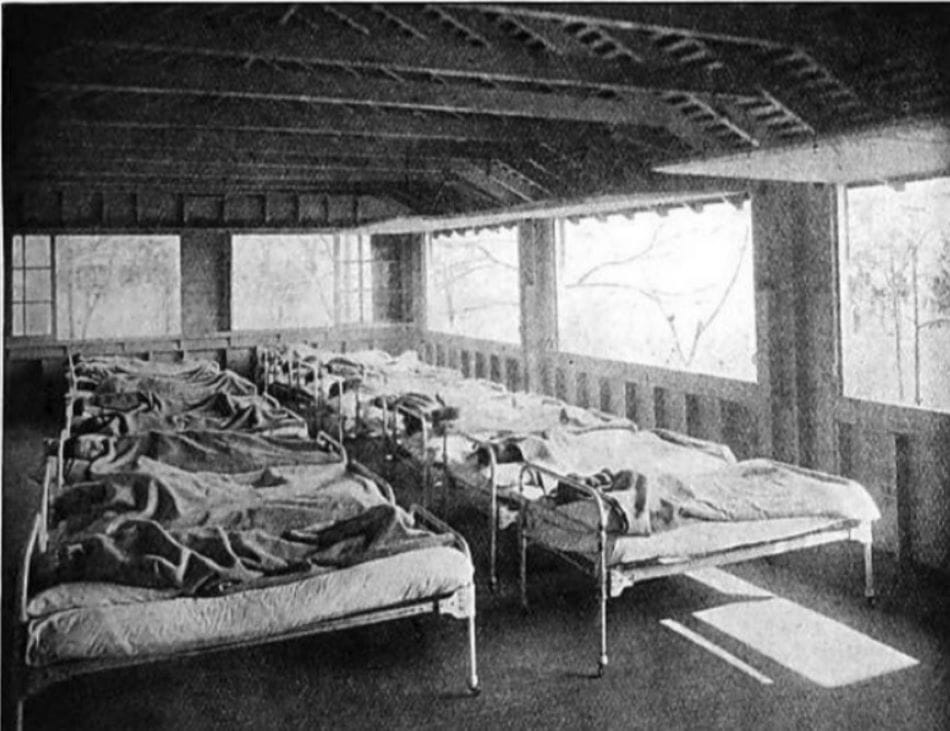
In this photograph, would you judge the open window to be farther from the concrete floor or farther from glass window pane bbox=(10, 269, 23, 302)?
the concrete floor

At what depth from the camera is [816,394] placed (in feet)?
17.7

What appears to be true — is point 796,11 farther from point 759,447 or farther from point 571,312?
point 571,312

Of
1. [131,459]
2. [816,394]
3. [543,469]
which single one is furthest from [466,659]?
[816,394]

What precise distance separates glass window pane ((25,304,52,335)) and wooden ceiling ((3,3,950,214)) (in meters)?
3.62

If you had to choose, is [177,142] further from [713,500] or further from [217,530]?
[713,500]

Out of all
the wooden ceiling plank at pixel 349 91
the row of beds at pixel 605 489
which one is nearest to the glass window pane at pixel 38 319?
the row of beds at pixel 605 489

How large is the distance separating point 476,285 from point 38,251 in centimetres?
537

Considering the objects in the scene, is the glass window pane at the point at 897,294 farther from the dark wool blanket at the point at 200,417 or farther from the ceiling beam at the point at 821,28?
the dark wool blanket at the point at 200,417

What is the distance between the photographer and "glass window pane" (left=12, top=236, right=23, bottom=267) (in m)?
10.3

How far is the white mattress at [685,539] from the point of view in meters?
3.72

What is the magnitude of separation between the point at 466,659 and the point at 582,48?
3.32 m

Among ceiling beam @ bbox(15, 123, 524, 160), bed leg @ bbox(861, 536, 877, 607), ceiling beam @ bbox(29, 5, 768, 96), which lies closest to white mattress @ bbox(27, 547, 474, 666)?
ceiling beam @ bbox(29, 5, 768, 96)

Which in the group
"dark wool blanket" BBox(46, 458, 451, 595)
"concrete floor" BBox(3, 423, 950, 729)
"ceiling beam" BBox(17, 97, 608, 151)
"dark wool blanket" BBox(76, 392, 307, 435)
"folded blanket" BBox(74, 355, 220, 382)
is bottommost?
"concrete floor" BBox(3, 423, 950, 729)

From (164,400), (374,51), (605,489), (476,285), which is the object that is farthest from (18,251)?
(605,489)
